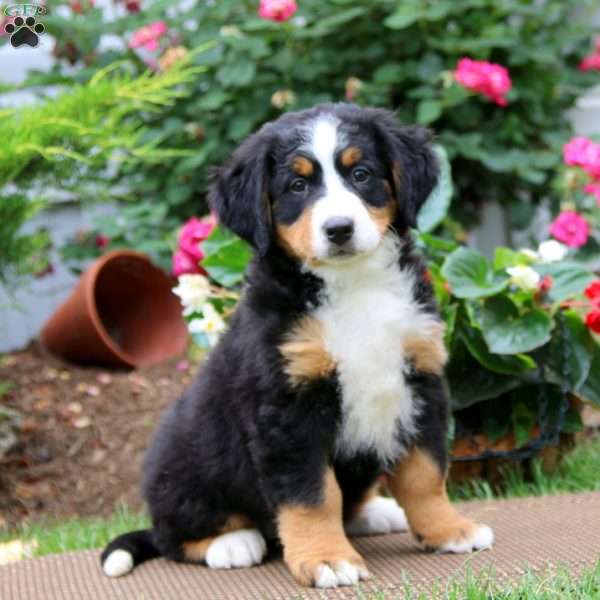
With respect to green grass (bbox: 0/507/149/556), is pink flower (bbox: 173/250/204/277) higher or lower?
higher

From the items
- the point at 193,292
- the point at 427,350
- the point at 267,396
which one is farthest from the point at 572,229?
the point at 267,396

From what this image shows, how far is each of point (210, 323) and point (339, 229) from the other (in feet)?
4.73

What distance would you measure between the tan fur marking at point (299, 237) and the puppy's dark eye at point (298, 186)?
9 centimetres

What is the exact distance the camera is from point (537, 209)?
289 inches

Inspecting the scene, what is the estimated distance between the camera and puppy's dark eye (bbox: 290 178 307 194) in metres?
3.24

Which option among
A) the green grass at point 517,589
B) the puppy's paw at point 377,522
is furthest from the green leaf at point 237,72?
the green grass at point 517,589

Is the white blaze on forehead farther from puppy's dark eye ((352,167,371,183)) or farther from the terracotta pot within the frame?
the terracotta pot

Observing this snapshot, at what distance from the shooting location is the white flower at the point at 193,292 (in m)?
4.49

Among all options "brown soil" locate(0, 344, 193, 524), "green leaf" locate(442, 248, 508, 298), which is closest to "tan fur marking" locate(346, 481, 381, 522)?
"green leaf" locate(442, 248, 508, 298)

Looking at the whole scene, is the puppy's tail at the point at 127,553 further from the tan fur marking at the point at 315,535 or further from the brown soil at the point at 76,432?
the brown soil at the point at 76,432

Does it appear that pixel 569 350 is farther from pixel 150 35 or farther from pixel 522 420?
pixel 150 35

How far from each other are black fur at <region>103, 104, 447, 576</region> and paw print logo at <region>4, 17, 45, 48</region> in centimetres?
269

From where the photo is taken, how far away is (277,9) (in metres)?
5.85

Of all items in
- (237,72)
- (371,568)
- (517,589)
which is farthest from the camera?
(237,72)
